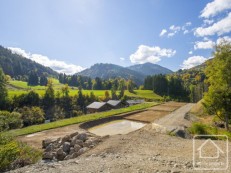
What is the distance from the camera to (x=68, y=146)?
65.3ft

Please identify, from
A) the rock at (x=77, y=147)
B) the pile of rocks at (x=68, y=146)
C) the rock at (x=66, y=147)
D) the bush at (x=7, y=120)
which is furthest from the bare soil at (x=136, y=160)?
the bush at (x=7, y=120)

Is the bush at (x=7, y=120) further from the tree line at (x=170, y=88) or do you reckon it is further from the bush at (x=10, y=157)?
the tree line at (x=170, y=88)

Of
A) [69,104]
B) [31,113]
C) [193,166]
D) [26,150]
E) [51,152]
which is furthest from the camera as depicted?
[69,104]

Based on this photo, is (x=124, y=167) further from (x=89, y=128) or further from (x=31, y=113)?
(x=31, y=113)

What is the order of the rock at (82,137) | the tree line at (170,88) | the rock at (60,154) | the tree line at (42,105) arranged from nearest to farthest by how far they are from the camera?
the rock at (60,154)
the rock at (82,137)
the tree line at (42,105)
the tree line at (170,88)

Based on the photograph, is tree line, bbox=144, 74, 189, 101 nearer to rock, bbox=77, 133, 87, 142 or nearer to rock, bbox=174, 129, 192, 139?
rock, bbox=174, 129, 192, 139

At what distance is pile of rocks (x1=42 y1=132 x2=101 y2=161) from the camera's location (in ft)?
60.4

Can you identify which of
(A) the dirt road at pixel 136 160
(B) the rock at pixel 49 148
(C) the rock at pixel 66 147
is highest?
(A) the dirt road at pixel 136 160

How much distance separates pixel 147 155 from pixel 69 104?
74.3 meters

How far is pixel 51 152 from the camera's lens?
62.1 ft

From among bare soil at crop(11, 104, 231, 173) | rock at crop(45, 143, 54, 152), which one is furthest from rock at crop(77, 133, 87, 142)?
bare soil at crop(11, 104, 231, 173)

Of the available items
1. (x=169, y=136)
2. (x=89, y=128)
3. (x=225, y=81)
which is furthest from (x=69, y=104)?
(x=169, y=136)

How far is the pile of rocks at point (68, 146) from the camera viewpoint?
18422 mm

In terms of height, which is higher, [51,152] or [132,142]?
[132,142]
